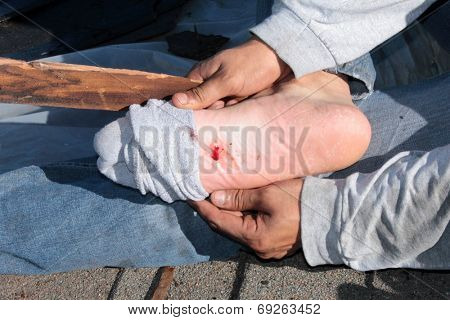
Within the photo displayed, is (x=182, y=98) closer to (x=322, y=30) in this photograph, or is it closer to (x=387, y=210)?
(x=322, y=30)

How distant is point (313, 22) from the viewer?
1106 millimetres

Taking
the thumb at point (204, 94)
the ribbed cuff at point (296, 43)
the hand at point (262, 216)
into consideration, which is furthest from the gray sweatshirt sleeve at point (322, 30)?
the hand at point (262, 216)

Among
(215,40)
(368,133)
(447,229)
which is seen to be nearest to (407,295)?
(447,229)

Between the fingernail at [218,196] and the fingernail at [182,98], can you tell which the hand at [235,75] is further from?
the fingernail at [218,196]

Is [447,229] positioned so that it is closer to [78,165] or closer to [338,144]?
[338,144]

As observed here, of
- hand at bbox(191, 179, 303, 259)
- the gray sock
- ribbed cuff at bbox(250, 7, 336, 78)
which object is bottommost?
hand at bbox(191, 179, 303, 259)

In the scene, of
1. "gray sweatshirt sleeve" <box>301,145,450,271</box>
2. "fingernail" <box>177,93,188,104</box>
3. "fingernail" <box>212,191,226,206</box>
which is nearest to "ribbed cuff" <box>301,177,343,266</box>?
"gray sweatshirt sleeve" <box>301,145,450,271</box>

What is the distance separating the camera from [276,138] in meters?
1.04

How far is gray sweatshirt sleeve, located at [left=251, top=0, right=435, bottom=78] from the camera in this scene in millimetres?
1096

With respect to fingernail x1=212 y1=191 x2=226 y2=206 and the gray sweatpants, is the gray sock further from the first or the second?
the gray sweatpants

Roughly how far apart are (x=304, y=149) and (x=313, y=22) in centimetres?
24

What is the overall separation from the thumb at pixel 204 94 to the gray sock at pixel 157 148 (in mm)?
25

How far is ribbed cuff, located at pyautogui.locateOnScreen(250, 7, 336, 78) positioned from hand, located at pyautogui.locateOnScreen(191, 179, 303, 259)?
0.68ft

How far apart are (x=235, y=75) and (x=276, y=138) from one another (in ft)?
0.45
